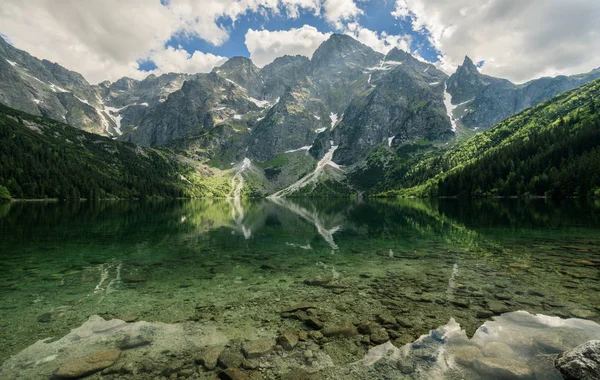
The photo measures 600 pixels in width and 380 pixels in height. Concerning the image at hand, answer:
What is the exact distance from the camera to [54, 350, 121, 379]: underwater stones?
9.49m

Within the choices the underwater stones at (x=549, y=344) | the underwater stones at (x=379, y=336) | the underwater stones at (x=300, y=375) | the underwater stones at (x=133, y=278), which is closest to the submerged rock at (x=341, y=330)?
the underwater stones at (x=379, y=336)

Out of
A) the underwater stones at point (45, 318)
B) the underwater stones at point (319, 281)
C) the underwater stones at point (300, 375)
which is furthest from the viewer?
the underwater stones at point (319, 281)

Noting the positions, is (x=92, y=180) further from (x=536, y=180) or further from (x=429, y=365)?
(x=536, y=180)

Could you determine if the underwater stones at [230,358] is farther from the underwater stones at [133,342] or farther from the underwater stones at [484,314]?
the underwater stones at [484,314]

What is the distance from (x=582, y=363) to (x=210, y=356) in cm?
1177

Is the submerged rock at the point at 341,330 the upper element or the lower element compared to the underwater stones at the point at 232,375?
upper

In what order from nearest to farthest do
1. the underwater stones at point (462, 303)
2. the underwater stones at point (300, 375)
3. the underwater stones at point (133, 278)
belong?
the underwater stones at point (300, 375) < the underwater stones at point (462, 303) < the underwater stones at point (133, 278)

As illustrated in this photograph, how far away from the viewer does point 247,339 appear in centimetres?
1206

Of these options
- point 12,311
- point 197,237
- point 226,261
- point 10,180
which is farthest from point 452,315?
point 10,180

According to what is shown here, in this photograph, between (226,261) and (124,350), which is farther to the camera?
(226,261)

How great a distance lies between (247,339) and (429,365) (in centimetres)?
691

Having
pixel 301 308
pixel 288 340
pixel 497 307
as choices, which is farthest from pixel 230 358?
pixel 497 307

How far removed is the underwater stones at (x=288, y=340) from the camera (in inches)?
452

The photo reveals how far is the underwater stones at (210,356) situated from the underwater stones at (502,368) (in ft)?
28.8
